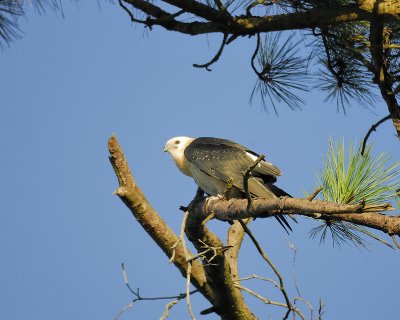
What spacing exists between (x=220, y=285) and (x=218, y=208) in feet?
2.59

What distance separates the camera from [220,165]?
5.33 meters

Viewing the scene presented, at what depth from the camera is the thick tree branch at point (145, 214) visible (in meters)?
4.39

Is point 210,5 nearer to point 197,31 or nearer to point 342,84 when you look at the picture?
point 197,31

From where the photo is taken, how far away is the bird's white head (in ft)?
19.5

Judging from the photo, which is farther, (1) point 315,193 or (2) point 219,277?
(2) point 219,277

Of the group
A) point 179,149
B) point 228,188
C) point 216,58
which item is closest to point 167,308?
point 228,188

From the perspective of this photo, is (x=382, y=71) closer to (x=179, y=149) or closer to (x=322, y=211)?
(x=322, y=211)

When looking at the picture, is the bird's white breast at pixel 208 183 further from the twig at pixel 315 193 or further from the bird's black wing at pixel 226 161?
the twig at pixel 315 193

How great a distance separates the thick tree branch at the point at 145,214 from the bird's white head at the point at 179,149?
1.22 meters

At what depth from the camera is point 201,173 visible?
217 inches

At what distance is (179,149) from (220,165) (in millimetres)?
811

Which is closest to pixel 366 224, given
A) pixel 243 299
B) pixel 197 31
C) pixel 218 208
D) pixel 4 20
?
pixel 218 208

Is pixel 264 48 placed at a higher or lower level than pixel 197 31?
higher

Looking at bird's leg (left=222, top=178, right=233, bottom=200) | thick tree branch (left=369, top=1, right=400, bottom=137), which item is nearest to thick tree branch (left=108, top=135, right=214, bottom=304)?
bird's leg (left=222, top=178, right=233, bottom=200)
